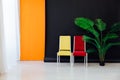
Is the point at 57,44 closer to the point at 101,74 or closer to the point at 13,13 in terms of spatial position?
the point at 13,13

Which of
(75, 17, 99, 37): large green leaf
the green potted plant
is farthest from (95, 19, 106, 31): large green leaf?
(75, 17, 99, 37): large green leaf

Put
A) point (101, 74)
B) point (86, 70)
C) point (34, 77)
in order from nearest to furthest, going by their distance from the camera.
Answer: point (34, 77) < point (101, 74) < point (86, 70)

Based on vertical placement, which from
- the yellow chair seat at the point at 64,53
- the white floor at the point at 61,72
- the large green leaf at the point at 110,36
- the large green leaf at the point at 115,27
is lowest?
the white floor at the point at 61,72

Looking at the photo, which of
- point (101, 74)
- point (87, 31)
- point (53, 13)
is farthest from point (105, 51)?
point (53, 13)

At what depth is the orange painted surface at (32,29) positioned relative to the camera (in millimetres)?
7750

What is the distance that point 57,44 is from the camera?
773cm

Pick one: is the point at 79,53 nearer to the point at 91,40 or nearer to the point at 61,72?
the point at 91,40

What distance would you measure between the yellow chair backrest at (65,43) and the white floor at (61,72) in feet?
1.77

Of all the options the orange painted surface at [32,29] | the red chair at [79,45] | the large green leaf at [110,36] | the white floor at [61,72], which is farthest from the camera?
the orange painted surface at [32,29]

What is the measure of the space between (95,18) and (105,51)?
3.81ft

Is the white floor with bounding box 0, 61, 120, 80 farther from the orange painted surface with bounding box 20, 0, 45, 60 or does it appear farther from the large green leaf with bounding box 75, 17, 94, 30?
the large green leaf with bounding box 75, 17, 94, 30

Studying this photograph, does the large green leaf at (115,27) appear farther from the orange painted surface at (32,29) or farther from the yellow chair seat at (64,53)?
the orange painted surface at (32,29)

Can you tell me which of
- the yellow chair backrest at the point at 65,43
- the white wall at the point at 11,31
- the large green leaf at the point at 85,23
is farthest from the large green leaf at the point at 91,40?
the white wall at the point at 11,31

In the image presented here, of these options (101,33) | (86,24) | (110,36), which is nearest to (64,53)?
(86,24)
